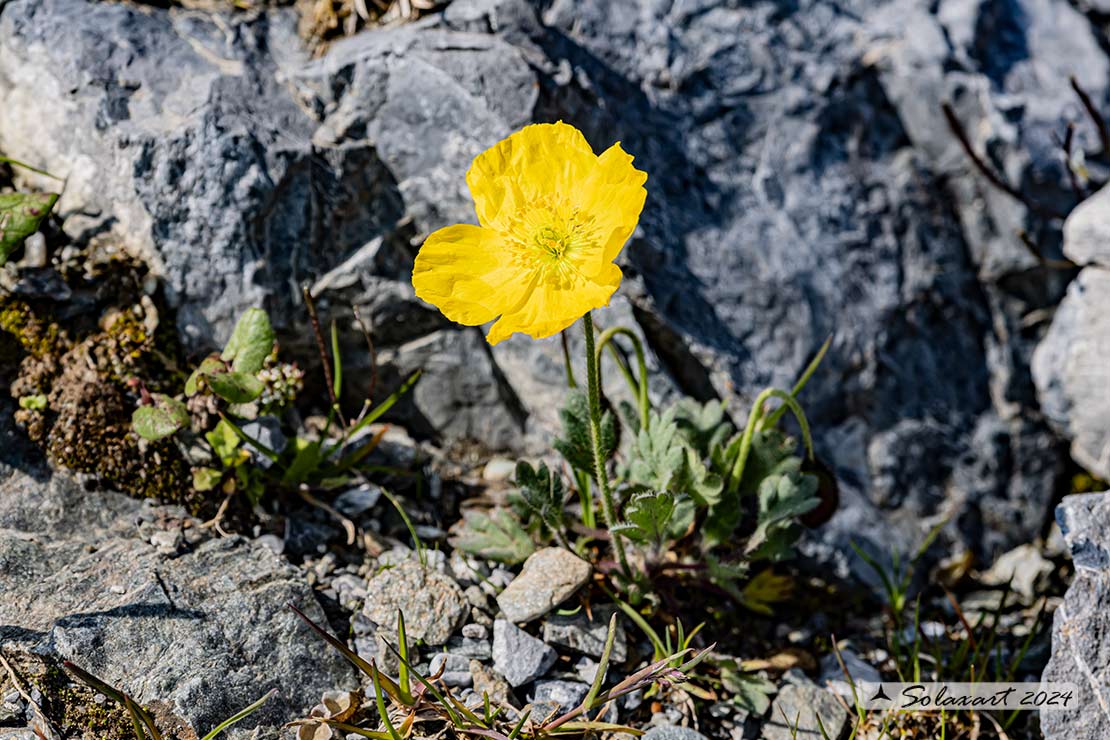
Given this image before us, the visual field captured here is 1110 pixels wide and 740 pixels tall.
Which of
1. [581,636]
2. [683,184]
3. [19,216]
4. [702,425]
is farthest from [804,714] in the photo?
[19,216]

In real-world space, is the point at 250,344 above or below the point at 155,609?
above

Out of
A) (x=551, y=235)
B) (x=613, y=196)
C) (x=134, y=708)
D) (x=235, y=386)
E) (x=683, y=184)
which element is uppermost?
(x=613, y=196)

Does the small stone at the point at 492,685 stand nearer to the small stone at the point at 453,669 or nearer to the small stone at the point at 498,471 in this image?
the small stone at the point at 453,669

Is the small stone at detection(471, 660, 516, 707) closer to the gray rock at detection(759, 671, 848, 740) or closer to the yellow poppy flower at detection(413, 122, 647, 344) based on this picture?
the gray rock at detection(759, 671, 848, 740)

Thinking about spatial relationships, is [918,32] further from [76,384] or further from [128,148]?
[76,384]

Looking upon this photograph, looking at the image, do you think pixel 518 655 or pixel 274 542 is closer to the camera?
pixel 518 655

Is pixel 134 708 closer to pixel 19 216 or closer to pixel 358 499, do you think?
pixel 358 499
